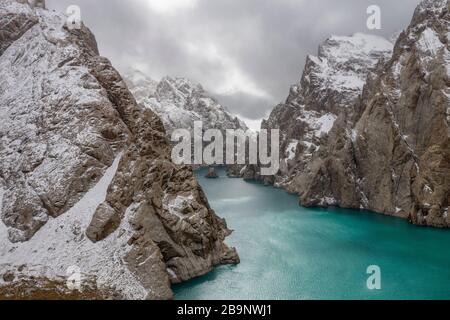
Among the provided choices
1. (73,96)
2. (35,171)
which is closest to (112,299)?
(35,171)

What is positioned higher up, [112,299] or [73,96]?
[73,96]

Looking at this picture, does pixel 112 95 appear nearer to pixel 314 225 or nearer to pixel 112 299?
pixel 112 299

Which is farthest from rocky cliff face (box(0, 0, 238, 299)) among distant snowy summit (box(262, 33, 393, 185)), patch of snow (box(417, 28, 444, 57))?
distant snowy summit (box(262, 33, 393, 185))

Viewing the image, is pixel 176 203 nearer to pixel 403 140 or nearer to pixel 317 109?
pixel 403 140

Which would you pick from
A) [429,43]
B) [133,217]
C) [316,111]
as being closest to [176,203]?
[133,217]

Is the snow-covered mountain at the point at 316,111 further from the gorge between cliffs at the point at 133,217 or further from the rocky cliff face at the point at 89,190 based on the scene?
the rocky cliff face at the point at 89,190

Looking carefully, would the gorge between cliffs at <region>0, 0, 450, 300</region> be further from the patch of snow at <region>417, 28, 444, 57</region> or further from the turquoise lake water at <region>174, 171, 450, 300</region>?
the patch of snow at <region>417, 28, 444, 57</region>
